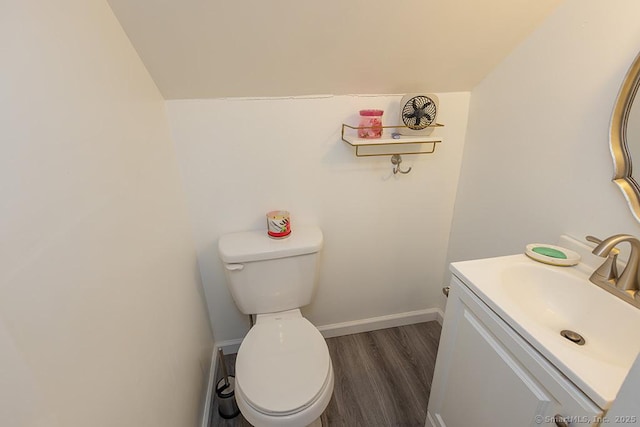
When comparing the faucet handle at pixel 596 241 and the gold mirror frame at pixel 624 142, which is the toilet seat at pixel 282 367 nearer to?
the faucet handle at pixel 596 241

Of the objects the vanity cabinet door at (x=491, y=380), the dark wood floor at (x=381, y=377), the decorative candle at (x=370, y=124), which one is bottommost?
the dark wood floor at (x=381, y=377)

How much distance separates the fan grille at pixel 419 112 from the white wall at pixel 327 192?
3.7 inches

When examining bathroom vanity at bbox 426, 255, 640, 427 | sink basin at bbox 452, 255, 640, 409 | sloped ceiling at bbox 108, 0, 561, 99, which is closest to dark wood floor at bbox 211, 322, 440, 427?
bathroom vanity at bbox 426, 255, 640, 427

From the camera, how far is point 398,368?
65.6 inches

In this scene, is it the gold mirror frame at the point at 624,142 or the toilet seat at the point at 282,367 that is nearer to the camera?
the gold mirror frame at the point at 624,142

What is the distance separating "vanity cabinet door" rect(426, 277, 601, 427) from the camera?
0.69 metres

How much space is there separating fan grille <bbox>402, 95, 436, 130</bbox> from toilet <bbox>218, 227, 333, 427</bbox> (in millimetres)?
656

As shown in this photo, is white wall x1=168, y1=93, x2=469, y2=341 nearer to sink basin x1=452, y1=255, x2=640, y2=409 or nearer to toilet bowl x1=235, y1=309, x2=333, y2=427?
toilet bowl x1=235, y1=309, x2=333, y2=427

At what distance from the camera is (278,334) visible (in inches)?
51.2

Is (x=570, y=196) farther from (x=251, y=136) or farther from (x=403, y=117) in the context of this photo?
(x=251, y=136)

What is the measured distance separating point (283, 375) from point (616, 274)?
1.11 m

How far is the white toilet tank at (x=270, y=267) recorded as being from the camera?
1319 millimetres

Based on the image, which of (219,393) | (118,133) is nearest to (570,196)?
(118,133)

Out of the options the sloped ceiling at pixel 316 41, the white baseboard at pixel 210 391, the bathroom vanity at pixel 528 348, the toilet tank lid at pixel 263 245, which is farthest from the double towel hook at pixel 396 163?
the white baseboard at pixel 210 391
